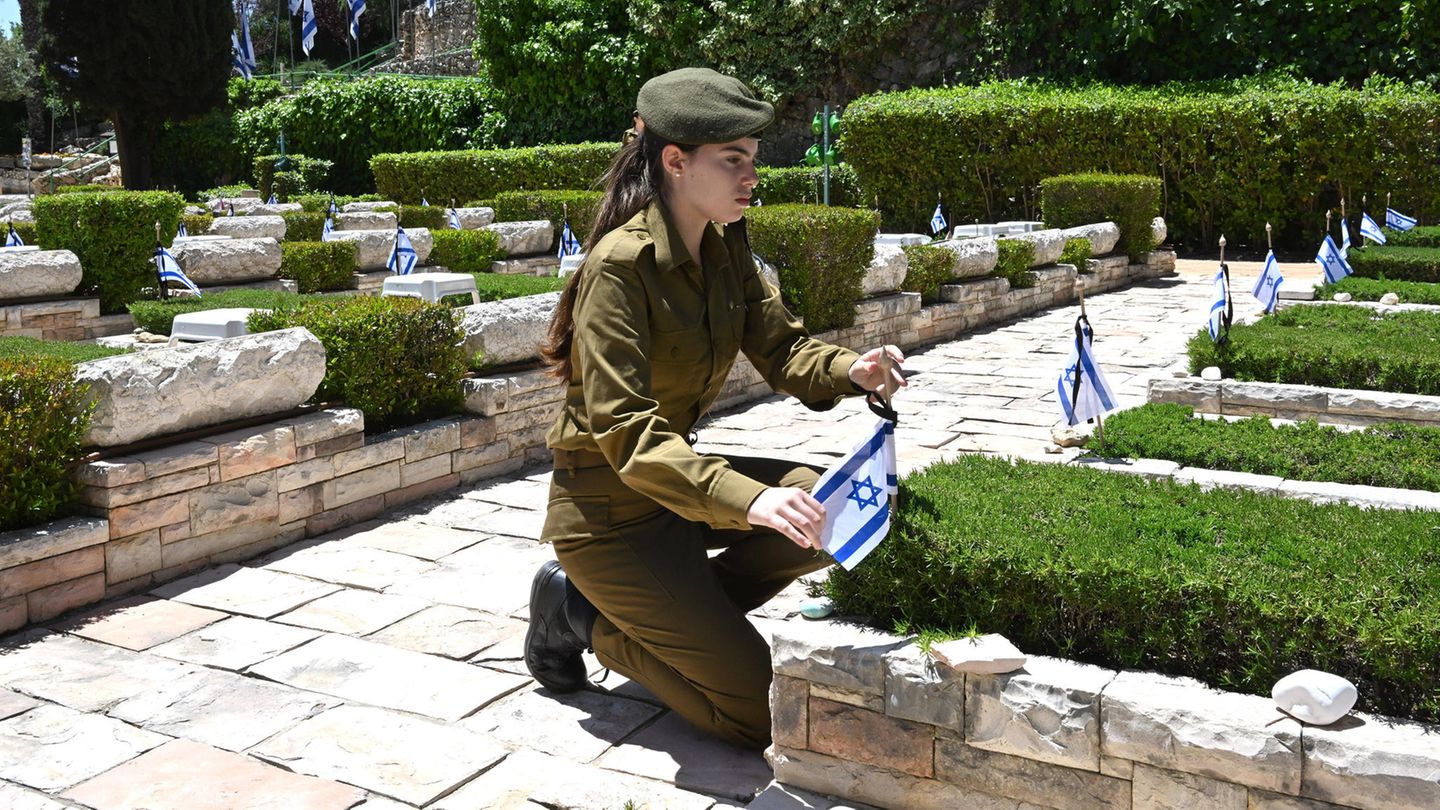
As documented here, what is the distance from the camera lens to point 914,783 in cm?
300

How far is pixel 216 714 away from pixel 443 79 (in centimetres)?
3058

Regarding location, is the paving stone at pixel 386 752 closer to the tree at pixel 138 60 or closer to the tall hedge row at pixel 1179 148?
the tall hedge row at pixel 1179 148

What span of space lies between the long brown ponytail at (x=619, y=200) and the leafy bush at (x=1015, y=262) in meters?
9.15

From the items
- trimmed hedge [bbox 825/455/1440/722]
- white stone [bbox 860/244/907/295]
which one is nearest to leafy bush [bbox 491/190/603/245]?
white stone [bbox 860/244/907/295]

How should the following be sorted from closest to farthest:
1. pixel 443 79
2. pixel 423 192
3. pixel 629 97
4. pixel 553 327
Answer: pixel 553 327, pixel 423 192, pixel 629 97, pixel 443 79

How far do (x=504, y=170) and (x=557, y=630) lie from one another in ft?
74.1

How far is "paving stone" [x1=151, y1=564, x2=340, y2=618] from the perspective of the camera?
15.3 ft

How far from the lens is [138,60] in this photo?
30250 millimetres

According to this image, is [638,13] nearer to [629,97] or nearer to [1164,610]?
[629,97]

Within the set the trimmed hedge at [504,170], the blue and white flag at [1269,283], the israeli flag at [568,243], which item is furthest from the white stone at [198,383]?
the trimmed hedge at [504,170]

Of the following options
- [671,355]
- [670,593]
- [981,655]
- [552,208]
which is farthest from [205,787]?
[552,208]

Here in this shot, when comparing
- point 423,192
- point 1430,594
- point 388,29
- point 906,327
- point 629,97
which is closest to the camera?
point 1430,594

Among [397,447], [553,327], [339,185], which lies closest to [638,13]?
[339,185]

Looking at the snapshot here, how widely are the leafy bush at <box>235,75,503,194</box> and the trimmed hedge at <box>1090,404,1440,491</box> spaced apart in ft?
85.3
